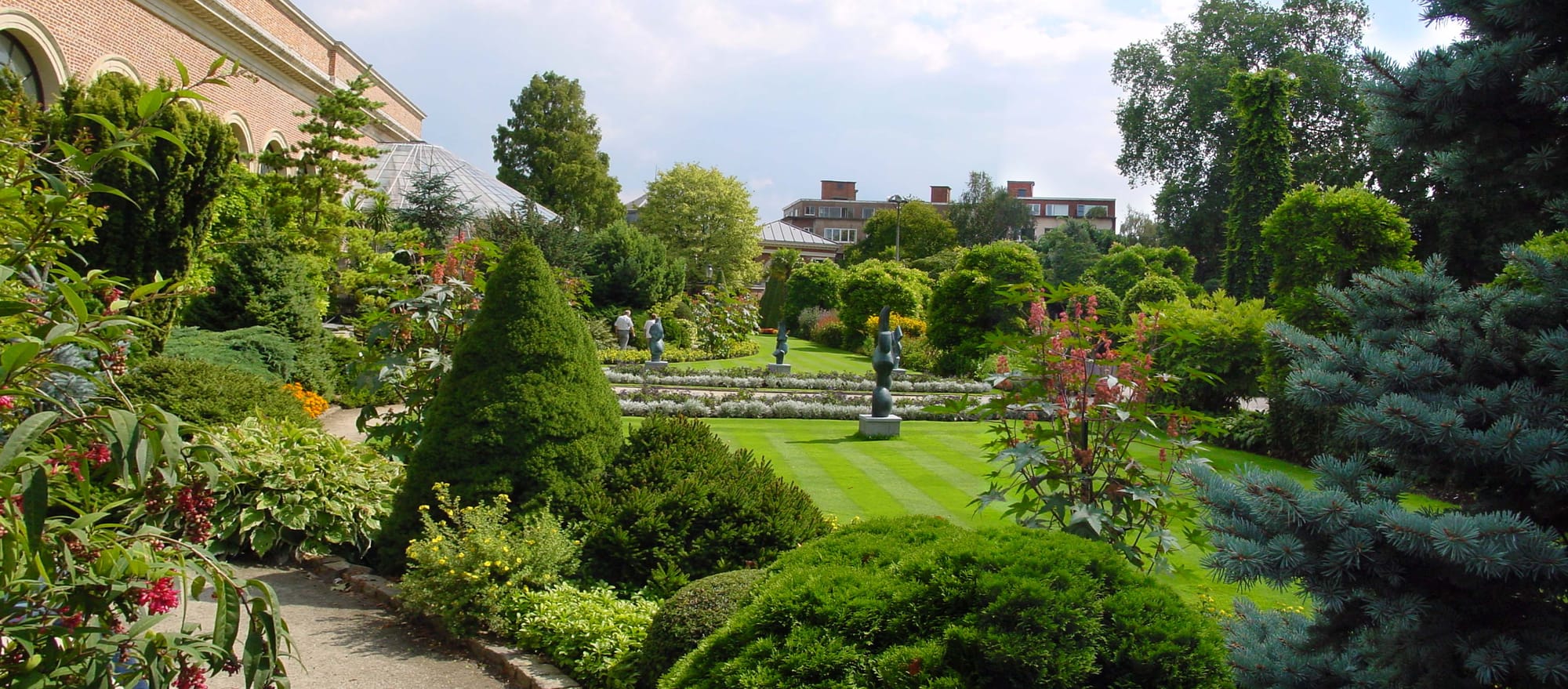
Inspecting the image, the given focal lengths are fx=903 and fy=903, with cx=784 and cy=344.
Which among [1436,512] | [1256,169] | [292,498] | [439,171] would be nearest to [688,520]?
[292,498]

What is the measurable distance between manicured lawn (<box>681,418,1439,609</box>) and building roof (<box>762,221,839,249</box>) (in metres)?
60.3

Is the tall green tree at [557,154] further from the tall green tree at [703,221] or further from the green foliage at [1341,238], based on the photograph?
the green foliage at [1341,238]

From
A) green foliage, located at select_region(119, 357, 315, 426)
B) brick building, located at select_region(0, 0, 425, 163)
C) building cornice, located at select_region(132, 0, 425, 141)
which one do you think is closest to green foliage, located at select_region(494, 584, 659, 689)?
green foliage, located at select_region(119, 357, 315, 426)

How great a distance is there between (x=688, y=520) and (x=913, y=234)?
60.4 meters

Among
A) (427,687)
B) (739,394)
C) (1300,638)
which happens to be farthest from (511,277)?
(739,394)

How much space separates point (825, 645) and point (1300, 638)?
1.40m

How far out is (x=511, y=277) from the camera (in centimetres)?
584

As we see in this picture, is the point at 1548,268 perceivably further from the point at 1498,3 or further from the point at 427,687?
the point at 427,687

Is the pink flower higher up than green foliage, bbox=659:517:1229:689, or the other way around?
the pink flower

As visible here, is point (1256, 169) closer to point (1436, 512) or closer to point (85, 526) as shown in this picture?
point (1436, 512)

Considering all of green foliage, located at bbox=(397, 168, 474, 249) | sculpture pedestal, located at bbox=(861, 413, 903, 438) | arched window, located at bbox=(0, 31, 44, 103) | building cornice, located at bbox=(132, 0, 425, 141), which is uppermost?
building cornice, located at bbox=(132, 0, 425, 141)

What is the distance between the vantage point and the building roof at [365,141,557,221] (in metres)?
32.5

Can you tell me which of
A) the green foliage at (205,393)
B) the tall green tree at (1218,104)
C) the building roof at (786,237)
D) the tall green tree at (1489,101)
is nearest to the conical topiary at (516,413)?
the green foliage at (205,393)

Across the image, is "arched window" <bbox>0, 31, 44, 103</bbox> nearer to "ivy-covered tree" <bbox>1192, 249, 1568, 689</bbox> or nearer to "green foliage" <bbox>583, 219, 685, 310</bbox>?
"green foliage" <bbox>583, 219, 685, 310</bbox>
